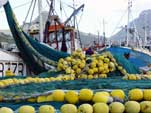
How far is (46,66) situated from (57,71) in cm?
195

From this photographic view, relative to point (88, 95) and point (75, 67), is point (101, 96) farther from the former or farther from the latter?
point (75, 67)

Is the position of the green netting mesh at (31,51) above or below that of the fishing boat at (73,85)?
above

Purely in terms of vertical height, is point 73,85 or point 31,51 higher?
point 31,51

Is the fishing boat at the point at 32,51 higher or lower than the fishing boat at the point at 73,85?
higher

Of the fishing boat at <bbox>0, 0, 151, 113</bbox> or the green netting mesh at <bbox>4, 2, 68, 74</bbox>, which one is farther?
the green netting mesh at <bbox>4, 2, 68, 74</bbox>

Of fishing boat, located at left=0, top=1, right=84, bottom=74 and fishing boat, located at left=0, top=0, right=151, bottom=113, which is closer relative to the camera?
fishing boat, located at left=0, top=0, right=151, bottom=113

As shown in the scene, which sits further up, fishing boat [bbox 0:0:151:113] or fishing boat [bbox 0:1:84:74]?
fishing boat [bbox 0:1:84:74]

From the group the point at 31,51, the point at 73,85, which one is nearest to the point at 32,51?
the point at 31,51

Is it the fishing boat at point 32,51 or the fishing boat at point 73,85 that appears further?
the fishing boat at point 32,51

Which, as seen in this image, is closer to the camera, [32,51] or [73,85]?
[73,85]

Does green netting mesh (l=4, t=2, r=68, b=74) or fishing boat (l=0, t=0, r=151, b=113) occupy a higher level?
green netting mesh (l=4, t=2, r=68, b=74)

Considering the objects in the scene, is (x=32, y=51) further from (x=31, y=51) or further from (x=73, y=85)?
(x=73, y=85)

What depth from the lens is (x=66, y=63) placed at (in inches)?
418

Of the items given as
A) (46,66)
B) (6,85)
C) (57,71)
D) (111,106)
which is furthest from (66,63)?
(111,106)
